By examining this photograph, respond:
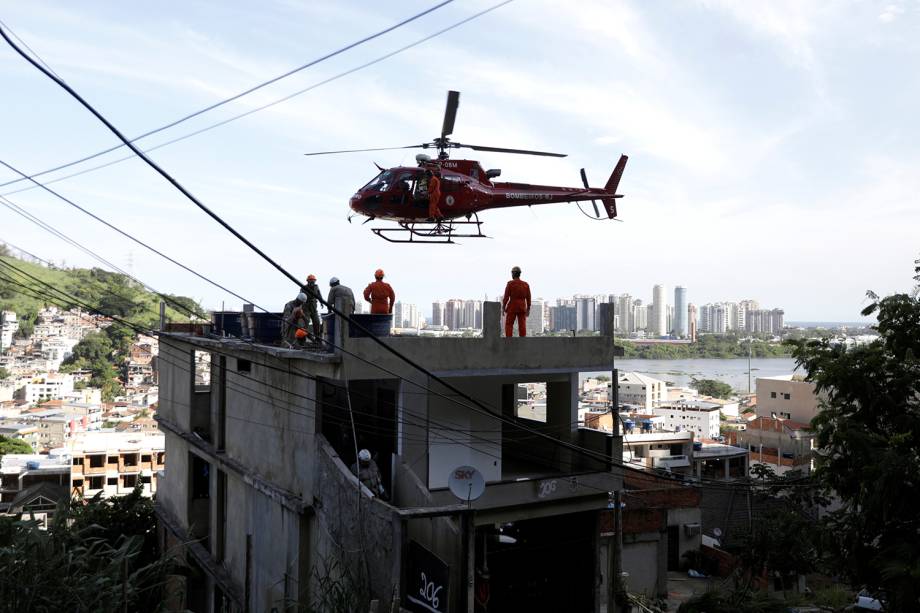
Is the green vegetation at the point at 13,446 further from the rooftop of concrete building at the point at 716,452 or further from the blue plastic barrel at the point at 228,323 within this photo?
the blue plastic barrel at the point at 228,323

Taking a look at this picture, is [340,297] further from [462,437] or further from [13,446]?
[13,446]

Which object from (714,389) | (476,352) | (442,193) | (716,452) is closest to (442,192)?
(442,193)

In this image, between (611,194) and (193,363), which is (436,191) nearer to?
(611,194)

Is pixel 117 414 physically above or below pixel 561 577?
below

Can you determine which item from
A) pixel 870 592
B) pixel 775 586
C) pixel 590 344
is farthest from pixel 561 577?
pixel 775 586

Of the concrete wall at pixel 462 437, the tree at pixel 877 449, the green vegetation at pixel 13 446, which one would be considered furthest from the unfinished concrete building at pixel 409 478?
the green vegetation at pixel 13 446
